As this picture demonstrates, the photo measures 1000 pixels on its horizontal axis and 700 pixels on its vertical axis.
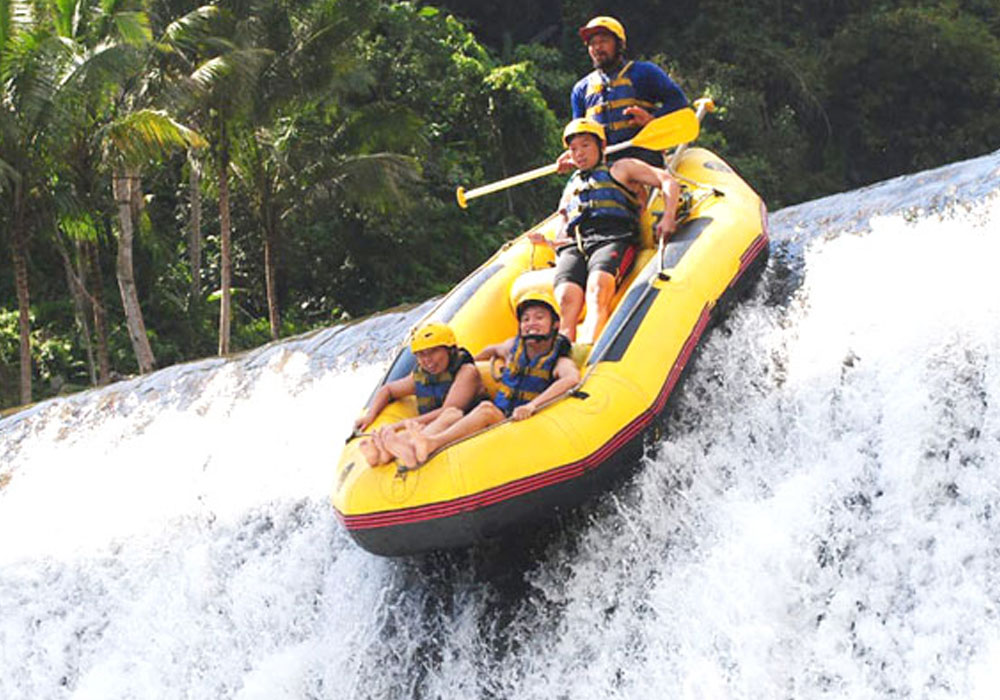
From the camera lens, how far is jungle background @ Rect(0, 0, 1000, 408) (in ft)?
40.6

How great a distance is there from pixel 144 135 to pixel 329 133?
12.4ft

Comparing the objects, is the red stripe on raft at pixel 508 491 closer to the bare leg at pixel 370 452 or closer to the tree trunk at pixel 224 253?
the bare leg at pixel 370 452

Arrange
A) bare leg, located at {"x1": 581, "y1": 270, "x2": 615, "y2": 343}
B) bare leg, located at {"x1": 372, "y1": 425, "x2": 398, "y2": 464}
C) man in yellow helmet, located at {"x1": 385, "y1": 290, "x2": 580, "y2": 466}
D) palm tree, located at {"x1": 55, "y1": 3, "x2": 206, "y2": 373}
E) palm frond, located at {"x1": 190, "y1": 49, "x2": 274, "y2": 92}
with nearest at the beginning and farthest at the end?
bare leg, located at {"x1": 372, "y1": 425, "x2": 398, "y2": 464} → man in yellow helmet, located at {"x1": 385, "y1": 290, "x2": 580, "y2": 466} → bare leg, located at {"x1": 581, "y1": 270, "x2": 615, "y2": 343} → palm tree, located at {"x1": 55, "y1": 3, "x2": 206, "y2": 373} → palm frond, located at {"x1": 190, "y1": 49, "x2": 274, "y2": 92}

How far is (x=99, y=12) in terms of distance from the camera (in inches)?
503

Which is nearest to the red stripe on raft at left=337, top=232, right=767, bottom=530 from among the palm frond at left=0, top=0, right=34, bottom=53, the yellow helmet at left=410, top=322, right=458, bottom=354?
the yellow helmet at left=410, top=322, right=458, bottom=354

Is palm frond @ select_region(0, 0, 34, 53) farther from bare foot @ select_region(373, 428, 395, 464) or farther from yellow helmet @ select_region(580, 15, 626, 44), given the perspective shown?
bare foot @ select_region(373, 428, 395, 464)

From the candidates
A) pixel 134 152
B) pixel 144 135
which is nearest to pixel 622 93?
pixel 144 135

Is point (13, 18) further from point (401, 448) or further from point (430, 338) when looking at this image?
point (401, 448)

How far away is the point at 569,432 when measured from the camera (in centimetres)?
506

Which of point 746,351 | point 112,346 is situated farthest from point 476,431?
point 112,346

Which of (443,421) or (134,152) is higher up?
(443,421)

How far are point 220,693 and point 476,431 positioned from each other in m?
1.69

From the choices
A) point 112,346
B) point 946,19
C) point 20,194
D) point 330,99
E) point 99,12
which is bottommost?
point 946,19

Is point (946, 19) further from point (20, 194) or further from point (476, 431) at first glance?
point (476, 431)
